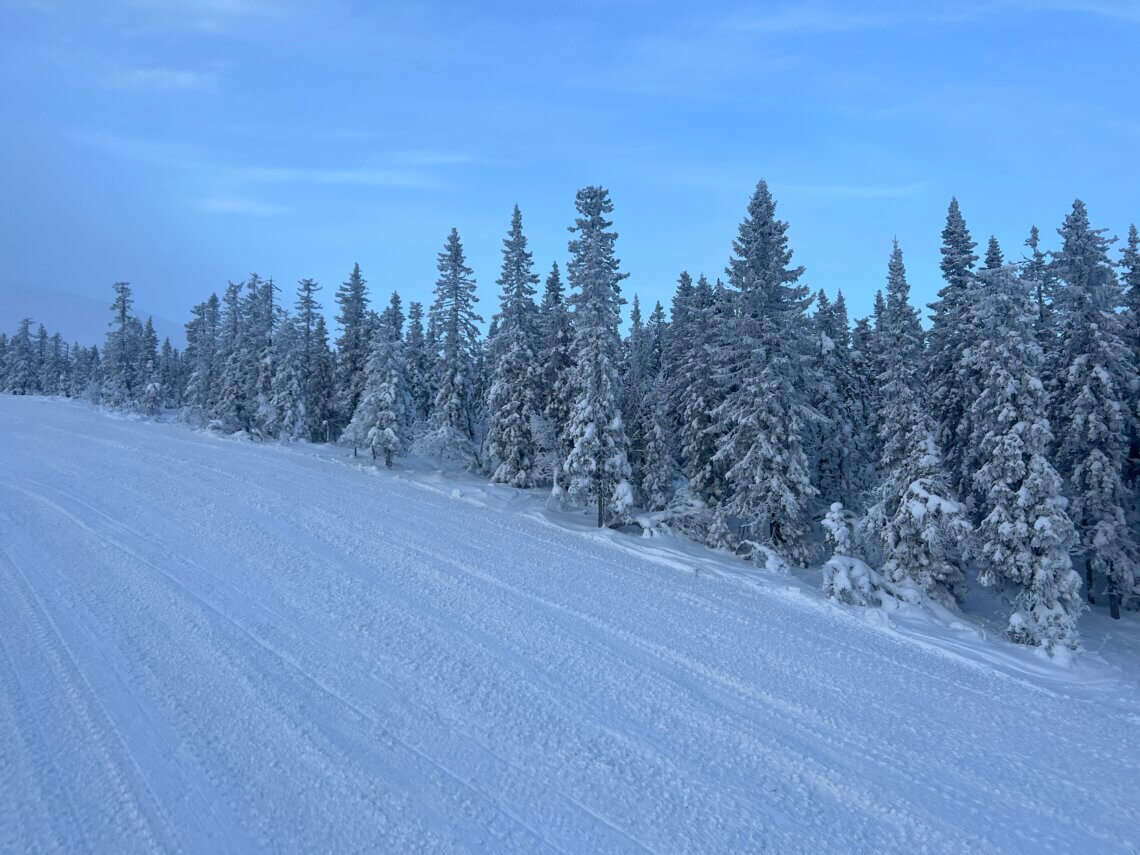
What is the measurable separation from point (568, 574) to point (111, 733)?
27.4 feet

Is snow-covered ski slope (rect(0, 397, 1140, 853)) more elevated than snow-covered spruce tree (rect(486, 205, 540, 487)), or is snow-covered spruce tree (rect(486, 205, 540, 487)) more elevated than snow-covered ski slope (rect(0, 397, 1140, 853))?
snow-covered spruce tree (rect(486, 205, 540, 487))

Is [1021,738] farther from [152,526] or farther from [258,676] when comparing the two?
[152,526]

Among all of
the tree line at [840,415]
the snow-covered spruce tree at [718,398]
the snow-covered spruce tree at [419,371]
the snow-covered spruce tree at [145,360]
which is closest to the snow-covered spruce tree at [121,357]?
the snow-covered spruce tree at [145,360]

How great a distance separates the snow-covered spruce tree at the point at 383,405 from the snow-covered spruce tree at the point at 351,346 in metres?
9.70

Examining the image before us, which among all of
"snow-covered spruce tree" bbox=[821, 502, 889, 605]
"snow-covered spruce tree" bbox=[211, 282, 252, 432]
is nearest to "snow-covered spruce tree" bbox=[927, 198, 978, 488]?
"snow-covered spruce tree" bbox=[821, 502, 889, 605]

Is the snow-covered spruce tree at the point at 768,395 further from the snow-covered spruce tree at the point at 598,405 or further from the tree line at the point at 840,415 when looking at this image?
the snow-covered spruce tree at the point at 598,405

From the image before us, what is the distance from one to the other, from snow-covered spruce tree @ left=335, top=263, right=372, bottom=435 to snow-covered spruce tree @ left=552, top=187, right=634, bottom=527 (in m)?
23.1

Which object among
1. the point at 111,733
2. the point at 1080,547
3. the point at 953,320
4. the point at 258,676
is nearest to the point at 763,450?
the point at 953,320

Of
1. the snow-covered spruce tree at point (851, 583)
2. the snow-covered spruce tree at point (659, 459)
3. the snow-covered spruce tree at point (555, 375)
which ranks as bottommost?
the snow-covered spruce tree at point (851, 583)

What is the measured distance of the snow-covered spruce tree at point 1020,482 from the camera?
1831cm

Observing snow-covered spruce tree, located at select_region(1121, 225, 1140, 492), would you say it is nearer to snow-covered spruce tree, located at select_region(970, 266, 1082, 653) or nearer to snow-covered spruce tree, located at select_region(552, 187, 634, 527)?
snow-covered spruce tree, located at select_region(970, 266, 1082, 653)

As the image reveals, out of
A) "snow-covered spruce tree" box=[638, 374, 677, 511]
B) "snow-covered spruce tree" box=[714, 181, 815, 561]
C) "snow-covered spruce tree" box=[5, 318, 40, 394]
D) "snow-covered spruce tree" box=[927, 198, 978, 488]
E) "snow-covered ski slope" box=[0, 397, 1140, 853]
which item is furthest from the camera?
"snow-covered spruce tree" box=[5, 318, 40, 394]

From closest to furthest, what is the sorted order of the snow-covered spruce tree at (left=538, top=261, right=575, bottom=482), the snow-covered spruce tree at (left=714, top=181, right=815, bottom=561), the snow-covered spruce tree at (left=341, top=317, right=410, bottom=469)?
1. the snow-covered spruce tree at (left=714, top=181, right=815, bottom=561)
2. the snow-covered spruce tree at (left=538, top=261, right=575, bottom=482)
3. the snow-covered spruce tree at (left=341, top=317, right=410, bottom=469)

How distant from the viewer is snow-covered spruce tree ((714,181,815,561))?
21.2 m
